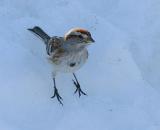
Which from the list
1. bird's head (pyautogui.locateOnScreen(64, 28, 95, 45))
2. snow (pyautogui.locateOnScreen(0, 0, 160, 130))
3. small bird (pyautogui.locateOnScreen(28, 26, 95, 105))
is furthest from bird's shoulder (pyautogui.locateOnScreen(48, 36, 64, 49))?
snow (pyautogui.locateOnScreen(0, 0, 160, 130))

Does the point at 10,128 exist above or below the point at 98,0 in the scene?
below

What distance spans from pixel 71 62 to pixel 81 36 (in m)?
0.33

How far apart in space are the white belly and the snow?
220 mm

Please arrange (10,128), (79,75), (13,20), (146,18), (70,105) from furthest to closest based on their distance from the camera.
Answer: (146,18) → (13,20) → (79,75) → (70,105) → (10,128)

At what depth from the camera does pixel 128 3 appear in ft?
28.1

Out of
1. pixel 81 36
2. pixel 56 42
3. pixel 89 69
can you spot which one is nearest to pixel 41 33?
pixel 56 42

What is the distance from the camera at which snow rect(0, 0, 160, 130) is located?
6613 mm

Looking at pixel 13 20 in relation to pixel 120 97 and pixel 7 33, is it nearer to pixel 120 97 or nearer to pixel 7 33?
pixel 7 33

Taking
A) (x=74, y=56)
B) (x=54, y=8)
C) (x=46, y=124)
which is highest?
(x=54, y=8)

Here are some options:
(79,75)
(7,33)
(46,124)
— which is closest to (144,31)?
(79,75)

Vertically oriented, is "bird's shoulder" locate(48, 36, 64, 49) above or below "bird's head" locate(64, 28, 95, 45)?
below

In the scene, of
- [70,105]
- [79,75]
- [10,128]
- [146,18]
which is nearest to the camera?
[10,128]

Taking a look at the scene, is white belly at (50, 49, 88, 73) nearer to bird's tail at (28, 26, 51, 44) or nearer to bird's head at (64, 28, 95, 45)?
bird's head at (64, 28, 95, 45)

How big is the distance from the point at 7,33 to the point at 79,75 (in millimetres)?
1071
